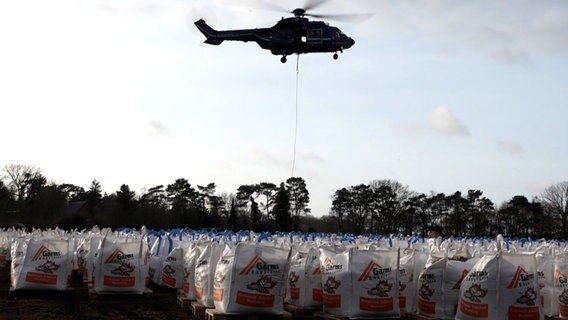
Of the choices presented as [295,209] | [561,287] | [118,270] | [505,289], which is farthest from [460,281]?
[295,209]

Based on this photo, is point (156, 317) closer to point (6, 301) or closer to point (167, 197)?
point (6, 301)

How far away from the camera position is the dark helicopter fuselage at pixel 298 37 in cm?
1786

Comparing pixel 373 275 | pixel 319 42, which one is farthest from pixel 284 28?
pixel 373 275

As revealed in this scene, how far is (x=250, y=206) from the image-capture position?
6806 cm

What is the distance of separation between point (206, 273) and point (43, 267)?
144 inches

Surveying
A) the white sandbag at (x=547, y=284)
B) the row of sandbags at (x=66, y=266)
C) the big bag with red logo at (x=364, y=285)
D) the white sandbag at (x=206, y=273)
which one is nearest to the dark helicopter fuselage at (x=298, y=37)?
the row of sandbags at (x=66, y=266)

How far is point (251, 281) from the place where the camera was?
894 cm

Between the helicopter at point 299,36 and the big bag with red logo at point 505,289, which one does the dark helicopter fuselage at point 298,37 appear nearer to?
the helicopter at point 299,36

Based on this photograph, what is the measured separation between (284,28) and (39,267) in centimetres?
905

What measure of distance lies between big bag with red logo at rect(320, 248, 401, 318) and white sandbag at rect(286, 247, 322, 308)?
0.73m

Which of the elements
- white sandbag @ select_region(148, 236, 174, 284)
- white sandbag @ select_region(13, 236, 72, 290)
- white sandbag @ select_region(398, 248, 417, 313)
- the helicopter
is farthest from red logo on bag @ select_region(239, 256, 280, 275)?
the helicopter

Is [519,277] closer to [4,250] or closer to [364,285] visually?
[364,285]

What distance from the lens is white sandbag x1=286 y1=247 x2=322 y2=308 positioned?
400 inches

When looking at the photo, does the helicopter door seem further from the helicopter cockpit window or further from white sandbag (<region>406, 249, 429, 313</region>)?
white sandbag (<region>406, 249, 429, 313</region>)
